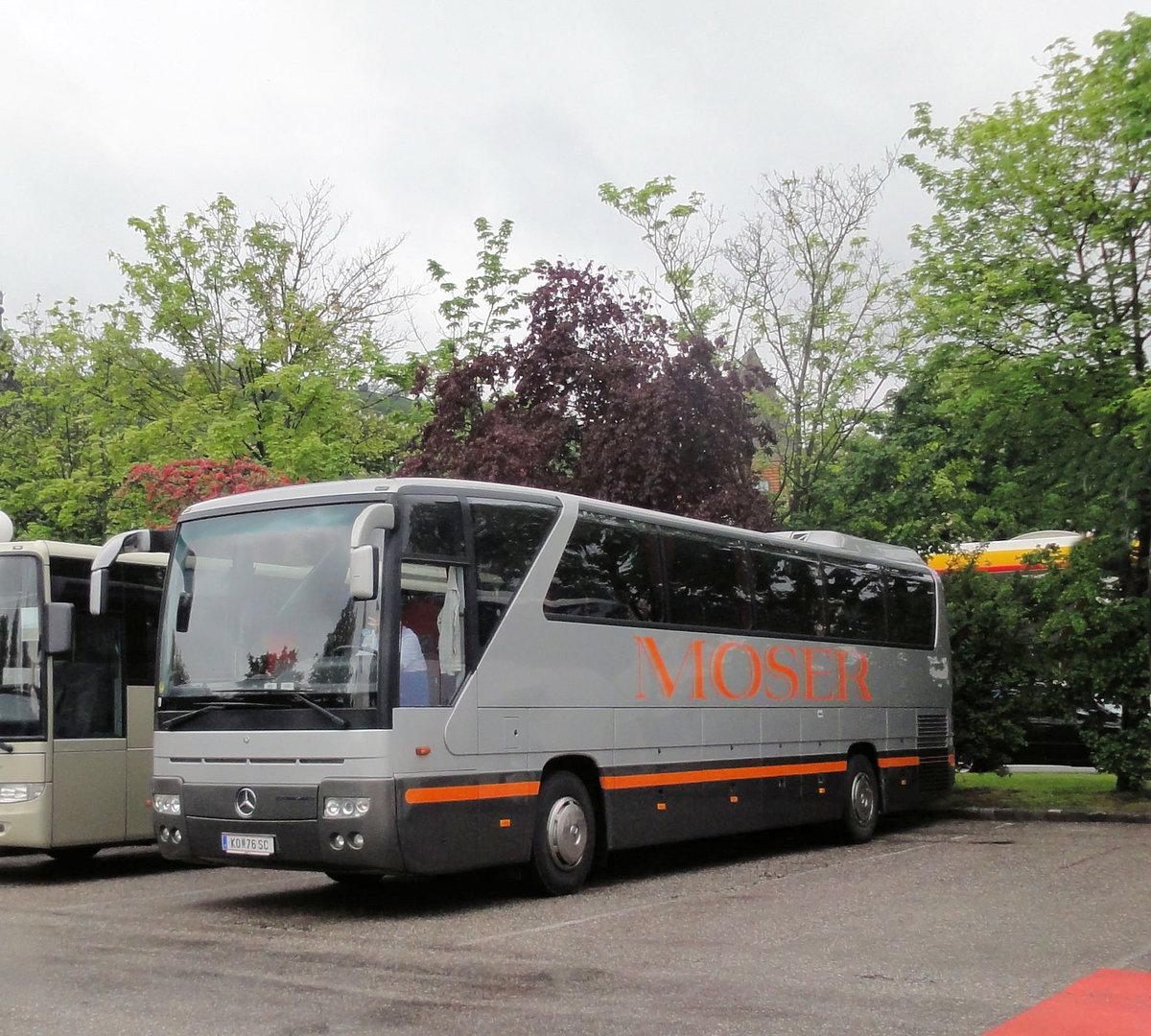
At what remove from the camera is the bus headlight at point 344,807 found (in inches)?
396

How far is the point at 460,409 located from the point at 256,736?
10.5 meters

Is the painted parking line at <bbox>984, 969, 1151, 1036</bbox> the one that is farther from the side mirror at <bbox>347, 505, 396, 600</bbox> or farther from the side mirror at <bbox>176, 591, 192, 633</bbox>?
the side mirror at <bbox>176, 591, 192, 633</bbox>

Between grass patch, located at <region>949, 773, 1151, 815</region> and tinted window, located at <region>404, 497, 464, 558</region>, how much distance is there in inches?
407

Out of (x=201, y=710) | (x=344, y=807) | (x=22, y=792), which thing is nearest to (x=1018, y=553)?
(x=344, y=807)

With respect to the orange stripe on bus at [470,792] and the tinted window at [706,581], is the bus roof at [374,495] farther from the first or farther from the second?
the orange stripe on bus at [470,792]

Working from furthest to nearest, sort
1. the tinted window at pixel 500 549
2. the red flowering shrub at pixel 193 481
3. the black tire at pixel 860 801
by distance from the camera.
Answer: the red flowering shrub at pixel 193 481 < the black tire at pixel 860 801 < the tinted window at pixel 500 549

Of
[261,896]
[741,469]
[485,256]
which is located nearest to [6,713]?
[261,896]

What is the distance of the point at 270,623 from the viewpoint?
10.6 m

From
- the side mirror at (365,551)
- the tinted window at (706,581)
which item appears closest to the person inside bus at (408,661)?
the side mirror at (365,551)

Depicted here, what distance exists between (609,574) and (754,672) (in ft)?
9.23

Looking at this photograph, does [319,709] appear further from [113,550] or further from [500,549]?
[113,550]

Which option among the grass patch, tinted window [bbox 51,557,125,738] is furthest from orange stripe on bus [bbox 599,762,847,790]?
tinted window [bbox 51,557,125,738]

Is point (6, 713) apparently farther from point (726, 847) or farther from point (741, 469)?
point (741, 469)

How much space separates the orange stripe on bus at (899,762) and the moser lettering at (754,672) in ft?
2.84
